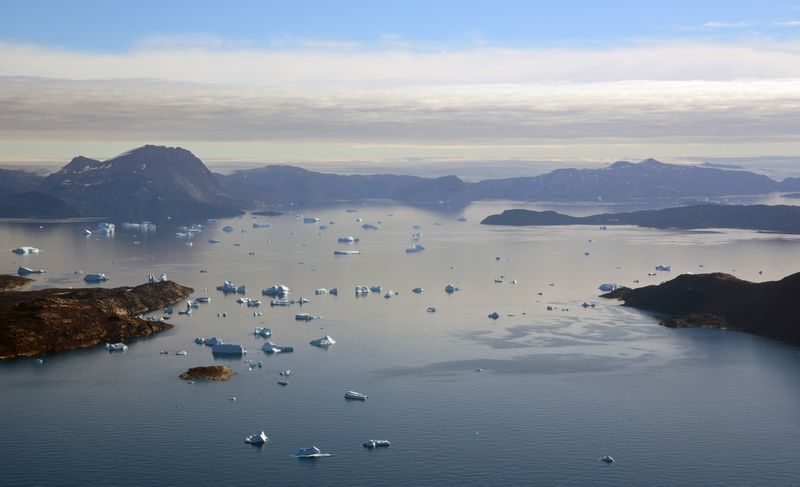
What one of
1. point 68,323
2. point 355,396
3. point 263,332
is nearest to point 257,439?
point 355,396

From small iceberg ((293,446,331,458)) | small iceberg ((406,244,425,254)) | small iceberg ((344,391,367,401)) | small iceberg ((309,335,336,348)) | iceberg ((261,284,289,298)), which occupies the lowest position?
small iceberg ((293,446,331,458))

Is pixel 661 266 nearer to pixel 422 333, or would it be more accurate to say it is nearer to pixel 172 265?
pixel 422 333

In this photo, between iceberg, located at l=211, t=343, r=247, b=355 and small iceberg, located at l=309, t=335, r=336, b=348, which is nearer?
iceberg, located at l=211, t=343, r=247, b=355

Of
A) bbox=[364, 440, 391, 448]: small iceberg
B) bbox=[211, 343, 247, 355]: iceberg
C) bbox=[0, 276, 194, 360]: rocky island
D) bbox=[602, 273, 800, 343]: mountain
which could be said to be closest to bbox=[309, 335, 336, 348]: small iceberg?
bbox=[211, 343, 247, 355]: iceberg

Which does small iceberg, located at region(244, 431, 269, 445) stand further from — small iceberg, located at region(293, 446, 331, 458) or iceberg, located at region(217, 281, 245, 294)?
iceberg, located at region(217, 281, 245, 294)

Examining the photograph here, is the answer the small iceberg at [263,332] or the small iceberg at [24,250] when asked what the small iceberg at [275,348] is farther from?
the small iceberg at [24,250]

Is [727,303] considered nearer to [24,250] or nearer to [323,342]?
[323,342]
